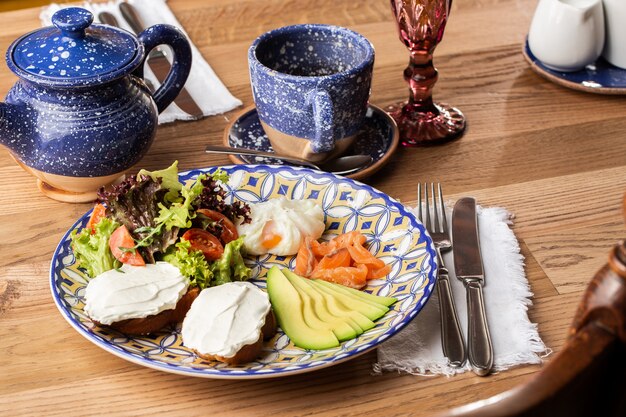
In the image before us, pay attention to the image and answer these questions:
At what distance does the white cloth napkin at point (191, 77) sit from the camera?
145 centimetres

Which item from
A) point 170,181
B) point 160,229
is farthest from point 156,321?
point 170,181

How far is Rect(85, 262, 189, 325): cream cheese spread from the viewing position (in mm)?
906

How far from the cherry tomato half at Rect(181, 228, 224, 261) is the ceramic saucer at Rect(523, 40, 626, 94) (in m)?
0.76

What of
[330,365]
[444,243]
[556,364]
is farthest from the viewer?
[444,243]

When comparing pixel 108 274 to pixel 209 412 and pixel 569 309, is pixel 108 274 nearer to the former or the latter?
pixel 209 412

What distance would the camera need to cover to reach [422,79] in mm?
1370

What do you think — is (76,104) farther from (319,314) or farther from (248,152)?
(319,314)

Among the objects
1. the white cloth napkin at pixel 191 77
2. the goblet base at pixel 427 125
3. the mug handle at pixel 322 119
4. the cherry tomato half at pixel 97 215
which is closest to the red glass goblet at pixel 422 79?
the goblet base at pixel 427 125

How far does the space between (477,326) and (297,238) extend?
0.88 ft

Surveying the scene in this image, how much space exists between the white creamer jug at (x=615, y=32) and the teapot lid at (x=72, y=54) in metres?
0.83

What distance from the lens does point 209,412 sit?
0.88m

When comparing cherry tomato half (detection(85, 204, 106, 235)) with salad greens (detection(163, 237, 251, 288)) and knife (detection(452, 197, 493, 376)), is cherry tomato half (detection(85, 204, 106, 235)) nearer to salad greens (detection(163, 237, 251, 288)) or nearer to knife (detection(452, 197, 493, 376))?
salad greens (detection(163, 237, 251, 288))

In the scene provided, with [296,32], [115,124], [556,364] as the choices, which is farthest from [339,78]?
[556,364]

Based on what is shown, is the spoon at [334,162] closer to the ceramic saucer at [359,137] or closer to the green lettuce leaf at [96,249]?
the ceramic saucer at [359,137]
